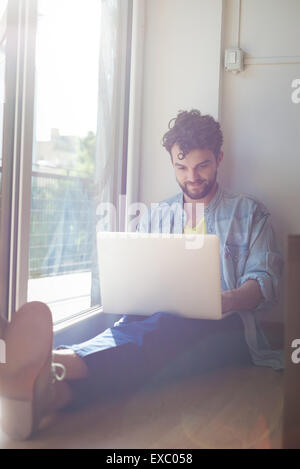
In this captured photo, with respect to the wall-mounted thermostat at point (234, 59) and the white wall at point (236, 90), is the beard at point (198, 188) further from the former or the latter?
the wall-mounted thermostat at point (234, 59)

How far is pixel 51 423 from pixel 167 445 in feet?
1.29

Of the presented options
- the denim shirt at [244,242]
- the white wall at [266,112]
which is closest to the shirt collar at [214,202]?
the denim shirt at [244,242]

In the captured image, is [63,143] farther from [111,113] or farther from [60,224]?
[111,113]

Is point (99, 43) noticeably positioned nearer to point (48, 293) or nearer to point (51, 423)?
point (48, 293)

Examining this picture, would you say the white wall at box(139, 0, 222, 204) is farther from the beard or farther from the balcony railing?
the balcony railing

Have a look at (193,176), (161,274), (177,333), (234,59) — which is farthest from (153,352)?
(234,59)

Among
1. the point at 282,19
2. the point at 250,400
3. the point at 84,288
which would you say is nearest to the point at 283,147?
the point at 282,19

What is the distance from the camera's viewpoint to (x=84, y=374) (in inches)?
68.6

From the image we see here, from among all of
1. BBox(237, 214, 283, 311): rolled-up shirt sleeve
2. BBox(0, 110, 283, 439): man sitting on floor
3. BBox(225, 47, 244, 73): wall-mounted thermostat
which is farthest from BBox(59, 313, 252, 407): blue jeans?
BBox(225, 47, 244, 73): wall-mounted thermostat

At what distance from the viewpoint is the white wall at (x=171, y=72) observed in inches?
118

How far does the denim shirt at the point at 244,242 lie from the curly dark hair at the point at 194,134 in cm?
25

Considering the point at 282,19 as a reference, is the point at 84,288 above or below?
below

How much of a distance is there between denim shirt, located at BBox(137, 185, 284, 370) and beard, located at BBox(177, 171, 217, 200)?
6 centimetres

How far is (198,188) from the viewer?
2.67 meters
